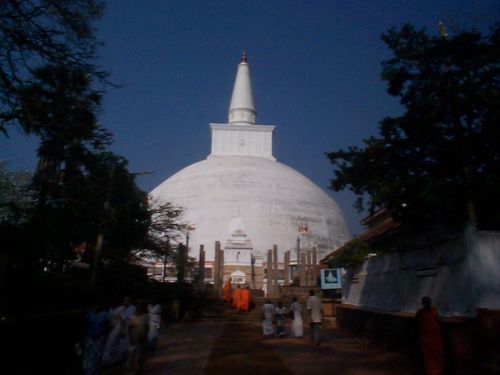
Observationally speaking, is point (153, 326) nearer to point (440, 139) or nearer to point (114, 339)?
point (114, 339)

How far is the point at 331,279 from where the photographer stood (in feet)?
52.6

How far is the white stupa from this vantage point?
3369 centimetres

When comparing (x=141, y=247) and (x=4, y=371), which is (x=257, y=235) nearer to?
(x=141, y=247)

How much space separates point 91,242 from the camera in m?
16.5

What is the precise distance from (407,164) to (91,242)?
437 inches

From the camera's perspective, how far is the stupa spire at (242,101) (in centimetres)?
4425

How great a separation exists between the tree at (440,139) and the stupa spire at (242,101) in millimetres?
34722

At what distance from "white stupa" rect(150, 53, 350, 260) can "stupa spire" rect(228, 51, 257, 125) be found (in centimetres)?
11

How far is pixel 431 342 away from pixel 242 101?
3920 cm

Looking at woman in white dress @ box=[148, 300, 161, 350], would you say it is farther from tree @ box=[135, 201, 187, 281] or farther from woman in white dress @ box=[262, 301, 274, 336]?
tree @ box=[135, 201, 187, 281]

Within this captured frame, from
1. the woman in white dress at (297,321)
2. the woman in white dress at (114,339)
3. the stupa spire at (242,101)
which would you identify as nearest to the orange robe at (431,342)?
the woman in white dress at (114,339)

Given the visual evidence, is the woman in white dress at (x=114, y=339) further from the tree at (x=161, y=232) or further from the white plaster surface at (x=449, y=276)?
the tree at (x=161, y=232)

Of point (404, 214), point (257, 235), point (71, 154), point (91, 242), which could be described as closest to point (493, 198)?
point (404, 214)

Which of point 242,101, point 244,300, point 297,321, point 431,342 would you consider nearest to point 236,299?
point 244,300
